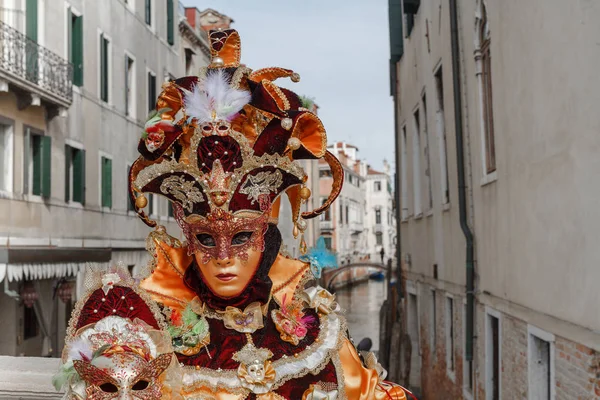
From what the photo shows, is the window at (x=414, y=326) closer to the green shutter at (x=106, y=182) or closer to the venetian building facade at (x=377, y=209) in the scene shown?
the green shutter at (x=106, y=182)

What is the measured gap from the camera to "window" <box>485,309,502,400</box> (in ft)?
27.0

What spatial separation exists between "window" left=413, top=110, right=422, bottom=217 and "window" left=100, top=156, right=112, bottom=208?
20.8 ft

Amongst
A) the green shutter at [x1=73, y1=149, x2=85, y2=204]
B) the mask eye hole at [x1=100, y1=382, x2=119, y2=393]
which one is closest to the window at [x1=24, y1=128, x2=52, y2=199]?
the green shutter at [x1=73, y1=149, x2=85, y2=204]

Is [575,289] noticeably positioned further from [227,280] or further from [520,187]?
[227,280]

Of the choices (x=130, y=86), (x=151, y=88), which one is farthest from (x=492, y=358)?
(x=151, y=88)

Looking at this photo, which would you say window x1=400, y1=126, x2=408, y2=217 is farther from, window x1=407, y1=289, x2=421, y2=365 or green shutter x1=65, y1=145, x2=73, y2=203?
green shutter x1=65, y1=145, x2=73, y2=203

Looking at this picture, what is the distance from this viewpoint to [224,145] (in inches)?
122

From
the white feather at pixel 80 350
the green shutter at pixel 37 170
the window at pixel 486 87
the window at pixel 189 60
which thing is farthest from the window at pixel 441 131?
the window at pixel 189 60

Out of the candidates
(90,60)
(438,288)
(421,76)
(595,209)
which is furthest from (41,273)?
(595,209)

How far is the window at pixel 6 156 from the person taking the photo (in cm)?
1171

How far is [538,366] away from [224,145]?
4.42m

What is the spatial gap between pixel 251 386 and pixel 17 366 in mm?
1467

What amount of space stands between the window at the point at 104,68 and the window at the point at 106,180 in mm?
1285

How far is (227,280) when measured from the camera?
3084 mm
